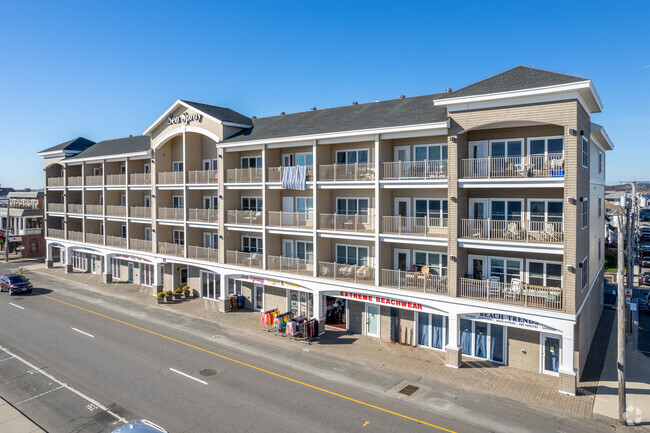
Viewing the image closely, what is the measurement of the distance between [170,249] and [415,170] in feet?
71.8

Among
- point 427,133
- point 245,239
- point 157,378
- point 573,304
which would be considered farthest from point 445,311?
point 245,239

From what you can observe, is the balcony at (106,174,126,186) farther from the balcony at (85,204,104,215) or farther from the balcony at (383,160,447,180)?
the balcony at (383,160,447,180)

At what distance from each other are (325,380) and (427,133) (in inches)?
512

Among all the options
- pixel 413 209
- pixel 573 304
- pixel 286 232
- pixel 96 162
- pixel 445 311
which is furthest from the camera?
pixel 96 162

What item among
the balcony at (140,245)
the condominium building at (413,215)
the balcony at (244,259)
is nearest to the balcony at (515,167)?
the condominium building at (413,215)

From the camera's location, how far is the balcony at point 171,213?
111 ft

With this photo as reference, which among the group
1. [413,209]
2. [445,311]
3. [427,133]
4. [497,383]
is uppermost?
[427,133]

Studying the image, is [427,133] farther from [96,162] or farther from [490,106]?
[96,162]

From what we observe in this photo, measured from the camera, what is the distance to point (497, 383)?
726 inches

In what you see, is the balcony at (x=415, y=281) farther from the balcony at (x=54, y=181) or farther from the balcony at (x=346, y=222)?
the balcony at (x=54, y=181)

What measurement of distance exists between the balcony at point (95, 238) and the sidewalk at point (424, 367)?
16.1 m

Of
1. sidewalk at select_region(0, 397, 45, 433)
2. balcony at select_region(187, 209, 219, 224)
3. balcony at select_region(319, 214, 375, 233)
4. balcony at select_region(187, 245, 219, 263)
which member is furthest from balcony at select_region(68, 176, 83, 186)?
sidewalk at select_region(0, 397, 45, 433)

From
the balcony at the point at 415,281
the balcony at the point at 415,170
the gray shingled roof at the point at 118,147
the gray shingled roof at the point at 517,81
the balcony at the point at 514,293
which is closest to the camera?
the gray shingled roof at the point at 517,81

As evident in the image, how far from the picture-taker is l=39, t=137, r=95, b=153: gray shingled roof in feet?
149
